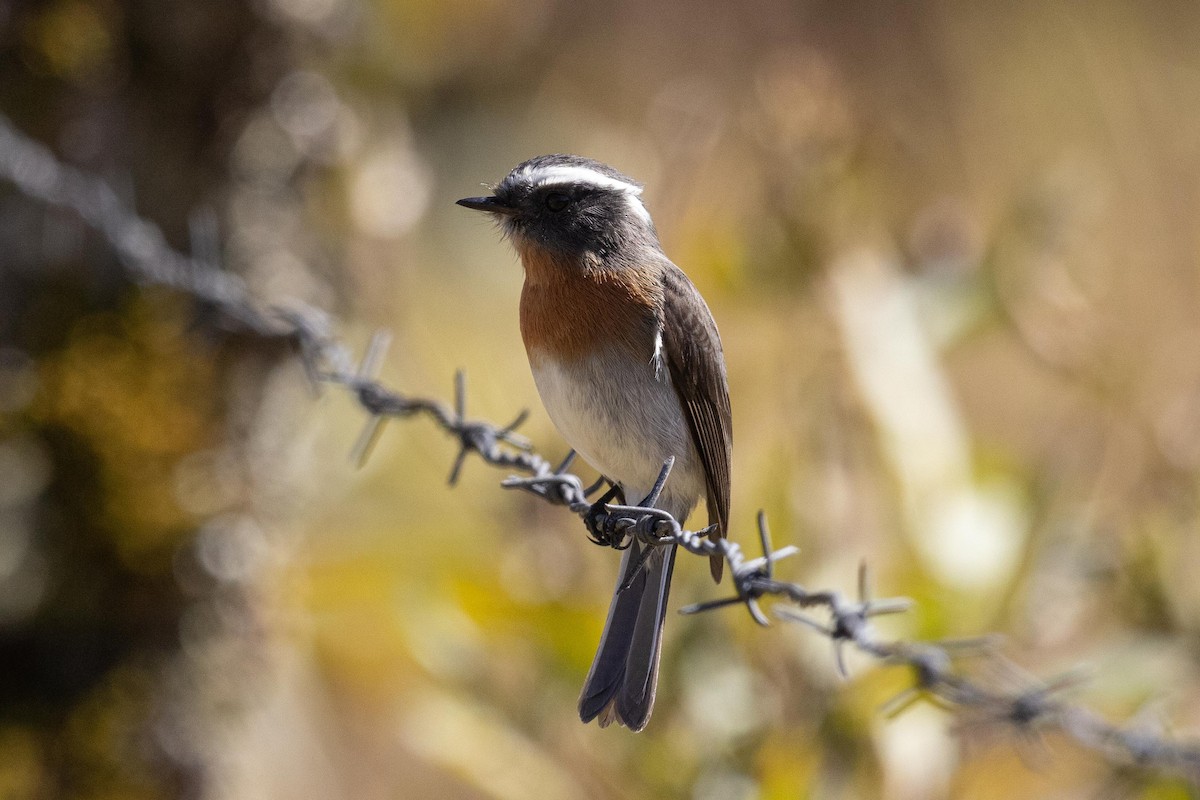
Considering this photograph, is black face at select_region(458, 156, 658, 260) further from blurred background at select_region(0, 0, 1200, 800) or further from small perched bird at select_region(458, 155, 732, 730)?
blurred background at select_region(0, 0, 1200, 800)

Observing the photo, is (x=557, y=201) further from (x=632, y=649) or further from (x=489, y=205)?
(x=632, y=649)

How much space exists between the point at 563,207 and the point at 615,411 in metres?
0.45

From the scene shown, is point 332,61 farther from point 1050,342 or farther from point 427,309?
point 1050,342

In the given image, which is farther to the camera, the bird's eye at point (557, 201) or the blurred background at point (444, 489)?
the blurred background at point (444, 489)

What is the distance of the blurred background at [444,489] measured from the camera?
3.75m

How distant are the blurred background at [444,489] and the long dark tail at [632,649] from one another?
1074 millimetres

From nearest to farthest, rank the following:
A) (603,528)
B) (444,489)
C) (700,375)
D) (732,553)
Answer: (732,553) < (603,528) < (700,375) < (444,489)

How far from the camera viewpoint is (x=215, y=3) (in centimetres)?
435

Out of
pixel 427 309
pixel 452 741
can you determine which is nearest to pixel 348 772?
pixel 452 741

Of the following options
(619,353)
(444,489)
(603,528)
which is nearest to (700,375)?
(619,353)

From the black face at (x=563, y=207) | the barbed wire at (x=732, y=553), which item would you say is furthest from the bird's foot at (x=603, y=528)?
the black face at (x=563, y=207)

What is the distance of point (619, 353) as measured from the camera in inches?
94.0

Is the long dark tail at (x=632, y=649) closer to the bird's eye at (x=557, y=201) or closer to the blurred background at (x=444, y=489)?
the bird's eye at (x=557, y=201)

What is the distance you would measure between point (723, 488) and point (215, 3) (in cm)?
295
